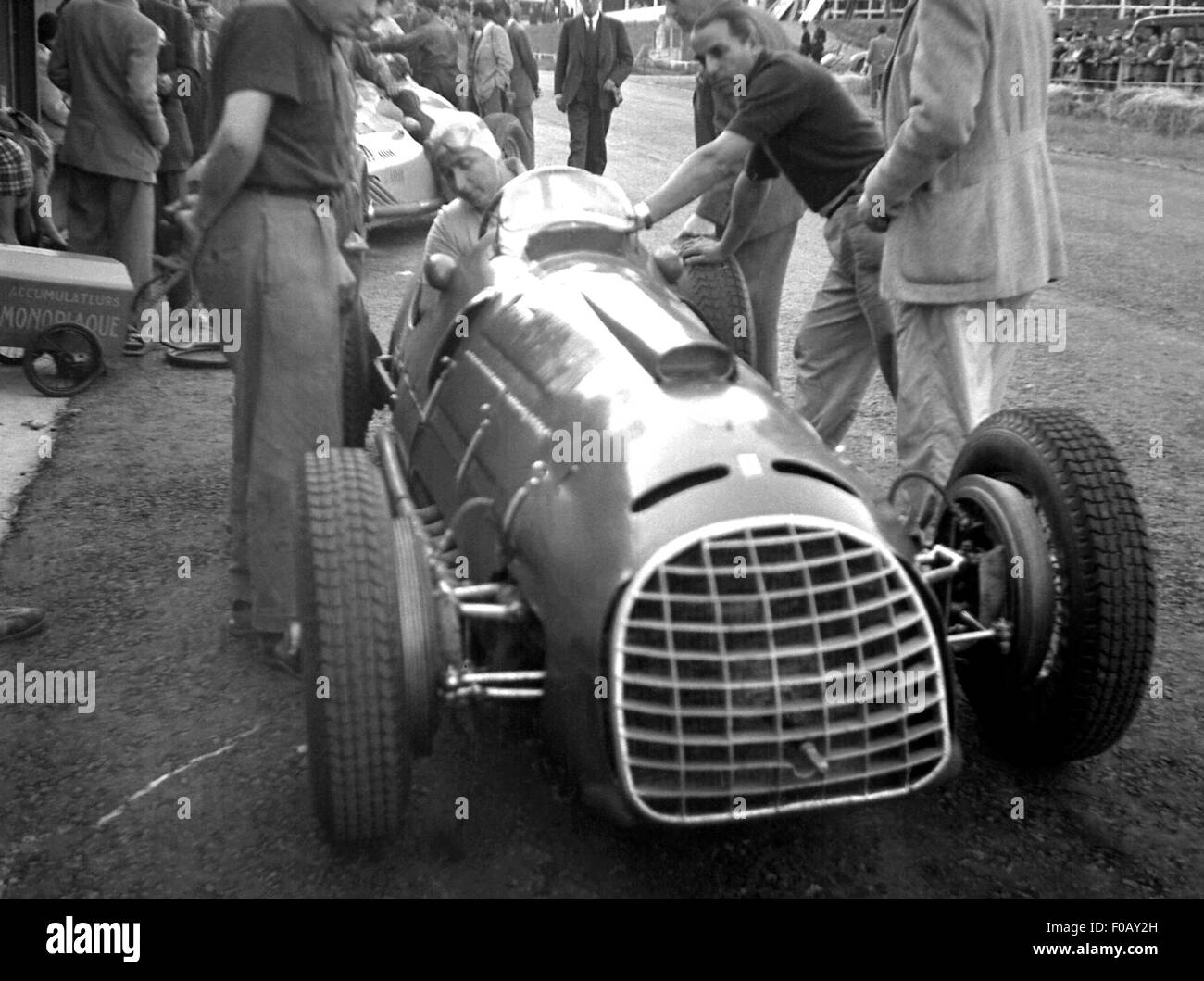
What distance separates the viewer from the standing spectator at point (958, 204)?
3.77m

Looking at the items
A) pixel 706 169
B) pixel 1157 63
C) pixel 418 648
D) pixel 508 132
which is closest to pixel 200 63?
pixel 508 132

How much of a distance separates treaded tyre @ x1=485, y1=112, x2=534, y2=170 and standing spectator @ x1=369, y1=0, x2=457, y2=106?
1.51 m

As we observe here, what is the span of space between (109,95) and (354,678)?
5.87m

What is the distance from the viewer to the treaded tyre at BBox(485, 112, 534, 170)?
455 inches

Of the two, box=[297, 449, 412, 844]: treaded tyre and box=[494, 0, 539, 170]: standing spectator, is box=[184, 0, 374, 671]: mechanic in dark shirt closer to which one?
box=[297, 449, 412, 844]: treaded tyre

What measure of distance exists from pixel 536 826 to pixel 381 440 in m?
1.60

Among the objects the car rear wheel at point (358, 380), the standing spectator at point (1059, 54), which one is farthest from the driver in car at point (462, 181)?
the standing spectator at point (1059, 54)

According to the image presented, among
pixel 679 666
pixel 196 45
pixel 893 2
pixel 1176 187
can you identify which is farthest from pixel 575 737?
pixel 893 2

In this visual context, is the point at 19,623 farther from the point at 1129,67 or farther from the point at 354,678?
the point at 1129,67

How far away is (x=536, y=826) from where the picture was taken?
3141 mm

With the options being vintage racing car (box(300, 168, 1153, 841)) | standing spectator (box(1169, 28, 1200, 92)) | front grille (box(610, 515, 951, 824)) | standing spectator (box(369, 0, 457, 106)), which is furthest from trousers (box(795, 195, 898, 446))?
standing spectator (box(1169, 28, 1200, 92))

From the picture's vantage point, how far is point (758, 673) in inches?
101

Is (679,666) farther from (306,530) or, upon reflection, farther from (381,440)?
(381,440)

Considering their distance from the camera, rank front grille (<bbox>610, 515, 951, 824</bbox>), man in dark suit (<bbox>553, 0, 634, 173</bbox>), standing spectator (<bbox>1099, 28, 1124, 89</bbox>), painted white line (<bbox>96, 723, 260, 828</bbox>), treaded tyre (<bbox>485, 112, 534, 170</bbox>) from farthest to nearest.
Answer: standing spectator (<bbox>1099, 28, 1124, 89</bbox>) < man in dark suit (<bbox>553, 0, 634, 173</bbox>) < treaded tyre (<bbox>485, 112, 534, 170</bbox>) < painted white line (<bbox>96, 723, 260, 828</bbox>) < front grille (<bbox>610, 515, 951, 824</bbox>)
